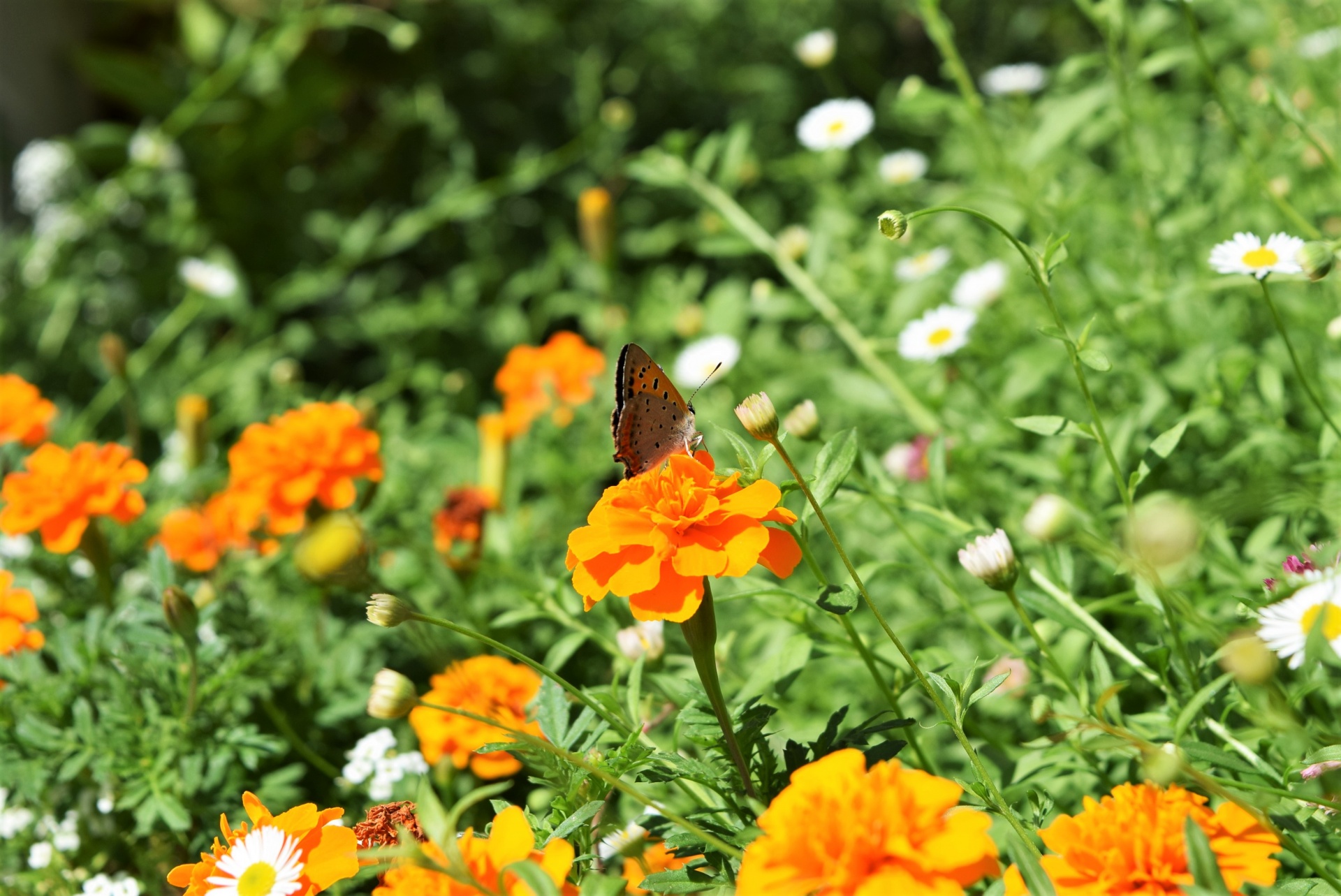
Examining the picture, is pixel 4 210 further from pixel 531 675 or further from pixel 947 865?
pixel 947 865

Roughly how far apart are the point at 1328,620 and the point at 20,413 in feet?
5.26

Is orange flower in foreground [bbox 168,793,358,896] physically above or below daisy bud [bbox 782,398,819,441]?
below

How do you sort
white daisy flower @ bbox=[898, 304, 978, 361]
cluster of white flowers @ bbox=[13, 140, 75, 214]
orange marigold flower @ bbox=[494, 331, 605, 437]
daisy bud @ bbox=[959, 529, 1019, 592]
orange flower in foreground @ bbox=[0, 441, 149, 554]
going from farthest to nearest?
1. cluster of white flowers @ bbox=[13, 140, 75, 214]
2. orange marigold flower @ bbox=[494, 331, 605, 437]
3. white daisy flower @ bbox=[898, 304, 978, 361]
4. orange flower in foreground @ bbox=[0, 441, 149, 554]
5. daisy bud @ bbox=[959, 529, 1019, 592]

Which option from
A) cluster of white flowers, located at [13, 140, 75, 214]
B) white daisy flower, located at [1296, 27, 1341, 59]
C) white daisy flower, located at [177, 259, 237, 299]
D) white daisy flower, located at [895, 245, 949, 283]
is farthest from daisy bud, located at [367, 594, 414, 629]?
cluster of white flowers, located at [13, 140, 75, 214]

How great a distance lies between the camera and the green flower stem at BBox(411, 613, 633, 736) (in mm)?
739

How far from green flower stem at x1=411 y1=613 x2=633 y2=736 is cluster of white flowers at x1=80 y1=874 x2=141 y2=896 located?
0.50 meters

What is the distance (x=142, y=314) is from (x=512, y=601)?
167cm

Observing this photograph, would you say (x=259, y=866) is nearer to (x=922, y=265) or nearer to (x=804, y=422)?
(x=804, y=422)

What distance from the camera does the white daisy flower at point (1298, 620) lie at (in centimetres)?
84

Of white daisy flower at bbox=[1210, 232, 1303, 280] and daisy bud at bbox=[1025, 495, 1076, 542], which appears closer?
daisy bud at bbox=[1025, 495, 1076, 542]

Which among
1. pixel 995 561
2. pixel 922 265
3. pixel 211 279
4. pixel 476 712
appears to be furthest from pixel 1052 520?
pixel 211 279

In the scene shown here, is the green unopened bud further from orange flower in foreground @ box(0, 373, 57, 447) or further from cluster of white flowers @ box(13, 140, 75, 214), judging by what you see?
cluster of white flowers @ box(13, 140, 75, 214)

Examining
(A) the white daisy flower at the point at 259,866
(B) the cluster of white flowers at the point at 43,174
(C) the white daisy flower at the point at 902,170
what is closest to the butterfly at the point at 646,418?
(A) the white daisy flower at the point at 259,866

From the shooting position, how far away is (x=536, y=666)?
768 millimetres
